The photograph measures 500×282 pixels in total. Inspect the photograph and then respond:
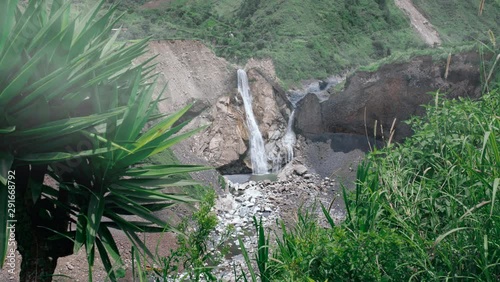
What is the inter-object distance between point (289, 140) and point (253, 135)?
1523 millimetres

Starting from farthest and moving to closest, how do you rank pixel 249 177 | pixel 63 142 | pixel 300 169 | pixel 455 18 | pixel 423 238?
pixel 455 18, pixel 249 177, pixel 300 169, pixel 63 142, pixel 423 238

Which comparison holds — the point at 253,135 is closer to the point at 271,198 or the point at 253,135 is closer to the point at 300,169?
the point at 300,169

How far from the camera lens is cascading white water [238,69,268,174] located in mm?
22156

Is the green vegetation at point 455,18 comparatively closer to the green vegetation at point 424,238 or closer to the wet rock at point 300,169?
the wet rock at point 300,169

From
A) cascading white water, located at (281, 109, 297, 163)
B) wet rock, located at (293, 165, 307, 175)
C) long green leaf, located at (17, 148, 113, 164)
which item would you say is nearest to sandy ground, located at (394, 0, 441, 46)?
cascading white water, located at (281, 109, 297, 163)

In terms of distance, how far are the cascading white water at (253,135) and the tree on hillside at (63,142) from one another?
17.1 m

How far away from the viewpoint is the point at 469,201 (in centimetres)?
405

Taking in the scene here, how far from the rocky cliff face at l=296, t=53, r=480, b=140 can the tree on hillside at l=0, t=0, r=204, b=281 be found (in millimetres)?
15924

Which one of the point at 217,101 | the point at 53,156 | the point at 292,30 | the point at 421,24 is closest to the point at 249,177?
the point at 217,101

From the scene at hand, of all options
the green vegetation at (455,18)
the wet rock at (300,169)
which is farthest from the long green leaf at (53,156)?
the green vegetation at (455,18)

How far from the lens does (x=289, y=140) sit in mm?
23250

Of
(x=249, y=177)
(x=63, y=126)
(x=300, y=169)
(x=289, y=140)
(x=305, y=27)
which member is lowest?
(x=249, y=177)

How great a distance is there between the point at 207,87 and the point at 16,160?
1924 centimetres

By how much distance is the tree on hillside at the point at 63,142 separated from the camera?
14.0 ft
